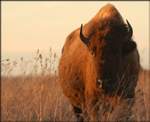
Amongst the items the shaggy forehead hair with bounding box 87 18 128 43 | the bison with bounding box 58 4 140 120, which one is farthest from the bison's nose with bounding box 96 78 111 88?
the shaggy forehead hair with bounding box 87 18 128 43

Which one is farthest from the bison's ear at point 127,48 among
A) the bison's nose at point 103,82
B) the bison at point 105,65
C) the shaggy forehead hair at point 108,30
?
the bison's nose at point 103,82

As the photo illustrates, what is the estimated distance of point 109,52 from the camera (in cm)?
509

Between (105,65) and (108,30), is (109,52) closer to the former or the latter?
(105,65)

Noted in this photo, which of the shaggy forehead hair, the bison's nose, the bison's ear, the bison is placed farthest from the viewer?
the bison's ear

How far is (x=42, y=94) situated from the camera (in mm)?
5160

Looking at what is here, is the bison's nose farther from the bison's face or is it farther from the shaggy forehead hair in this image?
the shaggy forehead hair

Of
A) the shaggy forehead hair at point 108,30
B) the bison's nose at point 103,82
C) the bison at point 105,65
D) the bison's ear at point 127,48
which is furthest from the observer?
the bison's ear at point 127,48

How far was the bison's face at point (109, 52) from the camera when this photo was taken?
4.97 metres

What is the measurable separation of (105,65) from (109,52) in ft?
0.95

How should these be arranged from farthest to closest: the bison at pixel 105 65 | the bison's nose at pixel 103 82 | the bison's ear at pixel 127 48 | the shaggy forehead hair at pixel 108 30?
the bison's ear at pixel 127 48 < the shaggy forehead hair at pixel 108 30 < the bison at pixel 105 65 < the bison's nose at pixel 103 82

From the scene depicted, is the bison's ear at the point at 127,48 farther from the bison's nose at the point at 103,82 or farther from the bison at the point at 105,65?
the bison's nose at the point at 103,82

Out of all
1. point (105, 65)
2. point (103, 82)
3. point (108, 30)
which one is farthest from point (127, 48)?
point (103, 82)

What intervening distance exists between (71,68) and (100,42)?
5.79 feet

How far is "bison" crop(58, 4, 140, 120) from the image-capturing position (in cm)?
505
